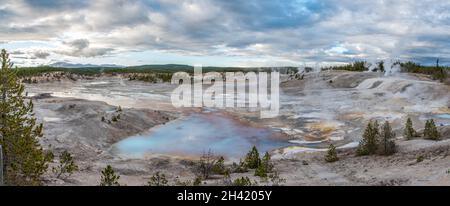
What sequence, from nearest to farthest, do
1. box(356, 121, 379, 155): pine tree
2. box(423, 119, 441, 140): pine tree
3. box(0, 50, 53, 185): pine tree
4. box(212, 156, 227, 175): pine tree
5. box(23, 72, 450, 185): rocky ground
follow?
box(0, 50, 53, 185): pine tree, box(23, 72, 450, 185): rocky ground, box(212, 156, 227, 175): pine tree, box(356, 121, 379, 155): pine tree, box(423, 119, 441, 140): pine tree

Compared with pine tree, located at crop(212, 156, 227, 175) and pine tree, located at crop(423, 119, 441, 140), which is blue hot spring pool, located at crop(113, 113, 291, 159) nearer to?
pine tree, located at crop(212, 156, 227, 175)

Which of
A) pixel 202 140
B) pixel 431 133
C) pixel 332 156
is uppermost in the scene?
pixel 431 133

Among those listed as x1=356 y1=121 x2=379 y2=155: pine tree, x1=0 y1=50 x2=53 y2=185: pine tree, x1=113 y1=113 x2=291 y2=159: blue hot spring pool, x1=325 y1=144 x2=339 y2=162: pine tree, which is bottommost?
x1=113 y1=113 x2=291 y2=159: blue hot spring pool

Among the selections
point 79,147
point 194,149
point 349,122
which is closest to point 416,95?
point 349,122

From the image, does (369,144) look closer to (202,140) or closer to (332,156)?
(332,156)

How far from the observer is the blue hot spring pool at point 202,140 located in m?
18.6

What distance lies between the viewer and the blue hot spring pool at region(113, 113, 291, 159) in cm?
1859

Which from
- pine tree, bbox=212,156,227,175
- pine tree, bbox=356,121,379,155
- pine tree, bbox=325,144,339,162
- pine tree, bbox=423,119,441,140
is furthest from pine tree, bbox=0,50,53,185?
pine tree, bbox=423,119,441,140

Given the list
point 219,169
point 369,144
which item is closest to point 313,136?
point 369,144

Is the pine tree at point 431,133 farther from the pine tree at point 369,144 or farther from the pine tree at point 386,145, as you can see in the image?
the pine tree at point 369,144

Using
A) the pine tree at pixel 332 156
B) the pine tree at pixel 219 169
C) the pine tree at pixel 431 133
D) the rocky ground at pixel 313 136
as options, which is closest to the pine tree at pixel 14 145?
the rocky ground at pixel 313 136

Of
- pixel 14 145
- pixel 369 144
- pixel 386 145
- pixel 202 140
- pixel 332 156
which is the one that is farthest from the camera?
pixel 202 140

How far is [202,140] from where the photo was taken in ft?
69.3
